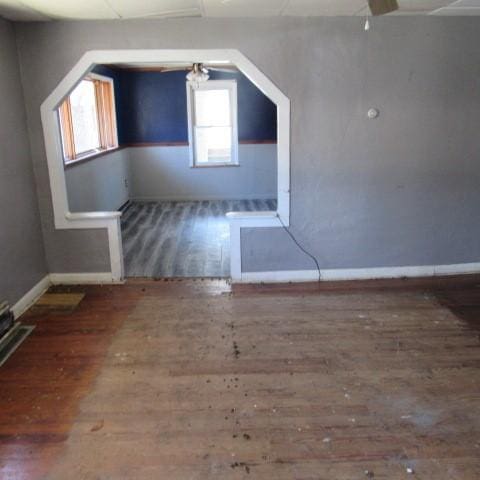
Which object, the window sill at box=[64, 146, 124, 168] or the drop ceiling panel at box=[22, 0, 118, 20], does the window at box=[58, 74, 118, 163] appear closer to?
the window sill at box=[64, 146, 124, 168]

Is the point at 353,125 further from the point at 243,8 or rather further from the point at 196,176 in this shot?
the point at 196,176

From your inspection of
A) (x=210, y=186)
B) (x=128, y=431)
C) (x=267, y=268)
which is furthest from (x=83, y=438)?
(x=210, y=186)

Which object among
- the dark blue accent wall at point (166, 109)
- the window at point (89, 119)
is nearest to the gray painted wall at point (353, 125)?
the window at point (89, 119)

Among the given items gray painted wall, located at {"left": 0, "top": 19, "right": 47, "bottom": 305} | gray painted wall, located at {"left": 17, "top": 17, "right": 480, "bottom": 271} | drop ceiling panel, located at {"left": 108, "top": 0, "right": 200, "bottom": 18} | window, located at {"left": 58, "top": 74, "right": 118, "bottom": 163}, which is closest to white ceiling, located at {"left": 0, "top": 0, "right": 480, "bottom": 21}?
drop ceiling panel, located at {"left": 108, "top": 0, "right": 200, "bottom": 18}

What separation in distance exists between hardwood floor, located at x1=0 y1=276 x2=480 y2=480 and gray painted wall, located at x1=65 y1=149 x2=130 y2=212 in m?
1.85

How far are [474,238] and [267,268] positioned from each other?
A: 203 cm

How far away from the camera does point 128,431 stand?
2377mm

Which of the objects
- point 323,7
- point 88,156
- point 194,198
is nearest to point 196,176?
point 194,198

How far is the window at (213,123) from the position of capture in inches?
309

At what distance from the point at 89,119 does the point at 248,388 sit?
16.8 ft

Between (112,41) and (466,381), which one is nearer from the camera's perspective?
(466,381)

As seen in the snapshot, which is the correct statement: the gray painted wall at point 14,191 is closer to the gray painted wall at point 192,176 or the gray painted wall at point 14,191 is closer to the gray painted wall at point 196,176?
the gray painted wall at point 192,176

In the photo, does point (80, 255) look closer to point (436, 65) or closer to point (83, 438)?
point (83, 438)

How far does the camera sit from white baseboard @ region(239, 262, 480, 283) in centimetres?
436
